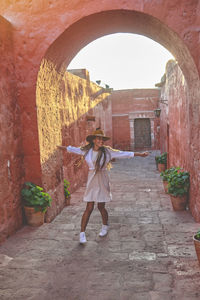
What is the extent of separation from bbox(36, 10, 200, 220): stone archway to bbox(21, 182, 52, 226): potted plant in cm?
37

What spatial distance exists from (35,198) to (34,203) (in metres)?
0.08

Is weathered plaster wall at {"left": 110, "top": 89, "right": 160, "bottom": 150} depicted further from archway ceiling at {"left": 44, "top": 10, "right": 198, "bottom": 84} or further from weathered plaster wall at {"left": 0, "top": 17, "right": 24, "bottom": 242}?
weathered plaster wall at {"left": 0, "top": 17, "right": 24, "bottom": 242}

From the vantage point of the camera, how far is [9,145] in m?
4.09

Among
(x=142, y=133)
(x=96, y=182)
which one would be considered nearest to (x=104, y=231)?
(x=96, y=182)

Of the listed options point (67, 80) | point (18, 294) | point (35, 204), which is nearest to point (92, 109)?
point (67, 80)

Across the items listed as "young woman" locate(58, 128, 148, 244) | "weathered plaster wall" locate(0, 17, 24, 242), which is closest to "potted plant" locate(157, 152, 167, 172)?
"young woman" locate(58, 128, 148, 244)

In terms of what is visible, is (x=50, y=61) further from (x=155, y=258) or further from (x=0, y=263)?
(x=155, y=258)

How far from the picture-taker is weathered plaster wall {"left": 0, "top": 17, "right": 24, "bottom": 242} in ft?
12.8

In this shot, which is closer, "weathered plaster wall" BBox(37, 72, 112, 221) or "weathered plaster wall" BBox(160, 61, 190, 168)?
"weathered plaster wall" BBox(37, 72, 112, 221)

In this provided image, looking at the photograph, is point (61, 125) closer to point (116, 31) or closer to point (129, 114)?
point (116, 31)

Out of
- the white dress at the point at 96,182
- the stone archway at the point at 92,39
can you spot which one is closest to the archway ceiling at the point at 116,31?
the stone archway at the point at 92,39

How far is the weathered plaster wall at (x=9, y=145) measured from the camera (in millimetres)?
3896

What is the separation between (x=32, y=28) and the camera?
431cm

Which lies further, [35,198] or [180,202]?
[180,202]
